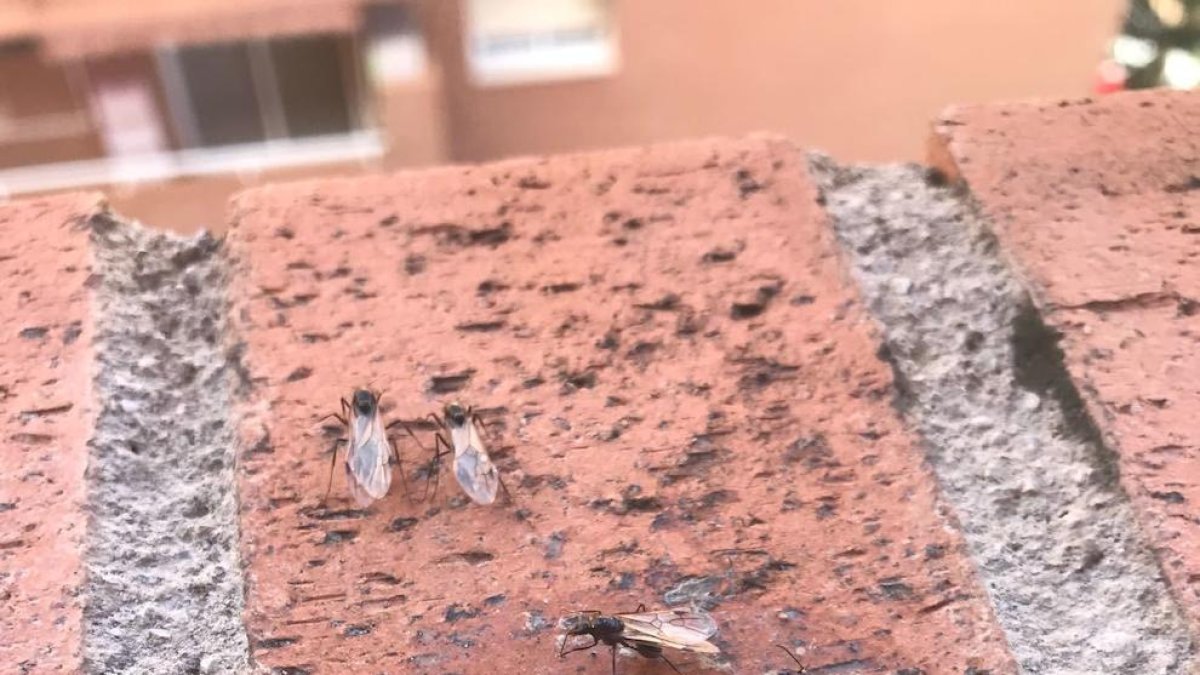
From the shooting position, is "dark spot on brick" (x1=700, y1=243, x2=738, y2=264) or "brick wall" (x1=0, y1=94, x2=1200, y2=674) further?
"dark spot on brick" (x1=700, y1=243, x2=738, y2=264)

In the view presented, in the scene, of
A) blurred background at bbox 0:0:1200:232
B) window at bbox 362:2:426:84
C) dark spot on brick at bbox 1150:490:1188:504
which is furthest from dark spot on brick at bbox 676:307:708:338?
window at bbox 362:2:426:84

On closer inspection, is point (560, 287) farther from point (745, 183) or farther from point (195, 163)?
point (195, 163)

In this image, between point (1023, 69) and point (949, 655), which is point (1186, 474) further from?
point (1023, 69)

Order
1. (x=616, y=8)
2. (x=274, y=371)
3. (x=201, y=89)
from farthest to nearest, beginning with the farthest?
1. (x=616, y=8)
2. (x=201, y=89)
3. (x=274, y=371)

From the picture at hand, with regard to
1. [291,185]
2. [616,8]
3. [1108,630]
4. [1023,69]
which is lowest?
[1023,69]

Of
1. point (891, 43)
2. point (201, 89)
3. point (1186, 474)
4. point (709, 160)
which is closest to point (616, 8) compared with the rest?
point (891, 43)

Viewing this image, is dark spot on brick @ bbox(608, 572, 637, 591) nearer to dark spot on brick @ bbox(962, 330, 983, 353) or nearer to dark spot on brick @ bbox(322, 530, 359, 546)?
dark spot on brick @ bbox(322, 530, 359, 546)
